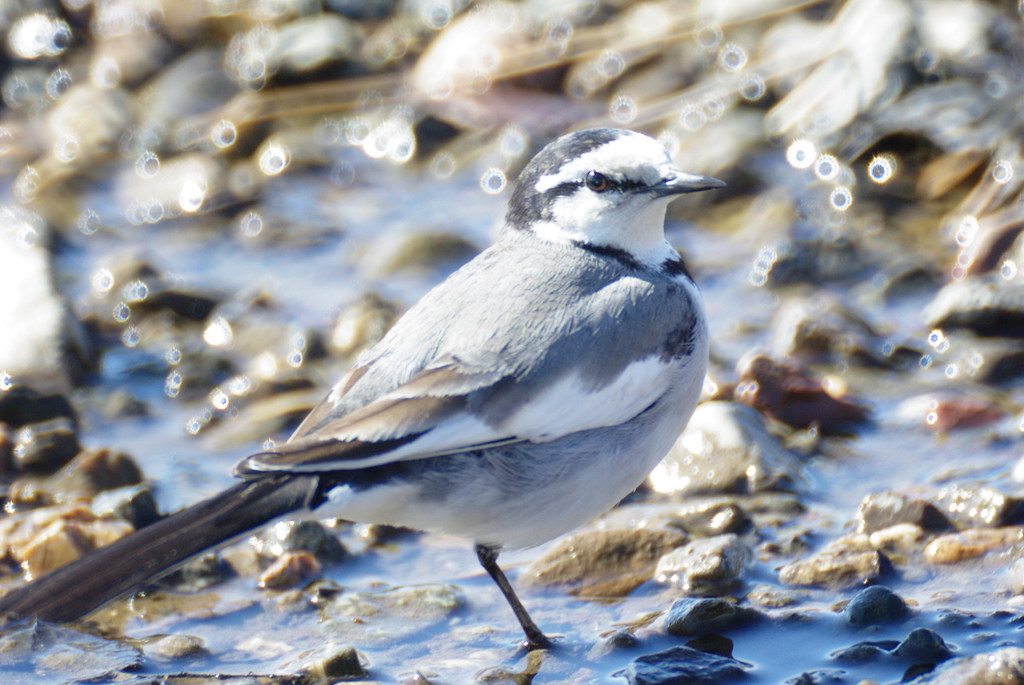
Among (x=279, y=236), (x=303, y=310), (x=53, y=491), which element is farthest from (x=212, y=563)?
(x=279, y=236)

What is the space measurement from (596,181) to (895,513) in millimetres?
1748

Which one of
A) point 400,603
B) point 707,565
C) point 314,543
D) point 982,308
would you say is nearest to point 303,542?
point 314,543

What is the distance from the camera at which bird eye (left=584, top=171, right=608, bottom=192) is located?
510cm

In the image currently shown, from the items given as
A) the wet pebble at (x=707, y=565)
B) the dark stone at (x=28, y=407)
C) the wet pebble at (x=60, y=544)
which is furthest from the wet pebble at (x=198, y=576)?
the wet pebble at (x=707, y=565)

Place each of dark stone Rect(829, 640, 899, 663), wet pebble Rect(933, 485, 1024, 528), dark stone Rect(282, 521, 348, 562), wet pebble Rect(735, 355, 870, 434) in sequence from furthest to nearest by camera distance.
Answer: wet pebble Rect(735, 355, 870, 434), dark stone Rect(282, 521, 348, 562), wet pebble Rect(933, 485, 1024, 528), dark stone Rect(829, 640, 899, 663)

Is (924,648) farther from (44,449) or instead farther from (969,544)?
(44,449)

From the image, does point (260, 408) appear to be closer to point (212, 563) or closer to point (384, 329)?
point (384, 329)

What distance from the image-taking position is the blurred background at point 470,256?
5.00 meters

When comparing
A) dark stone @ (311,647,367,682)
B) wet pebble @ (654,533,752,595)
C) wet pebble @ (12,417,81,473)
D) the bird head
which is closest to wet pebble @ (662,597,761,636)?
wet pebble @ (654,533,752,595)

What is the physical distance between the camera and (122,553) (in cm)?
443

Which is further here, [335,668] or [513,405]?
[335,668]

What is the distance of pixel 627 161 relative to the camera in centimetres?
504

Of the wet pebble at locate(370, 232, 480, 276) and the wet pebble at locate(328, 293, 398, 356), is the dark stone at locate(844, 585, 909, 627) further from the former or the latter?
the wet pebble at locate(370, 232, 480, 276)

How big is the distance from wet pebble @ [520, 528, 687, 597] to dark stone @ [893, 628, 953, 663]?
1.14 metres
